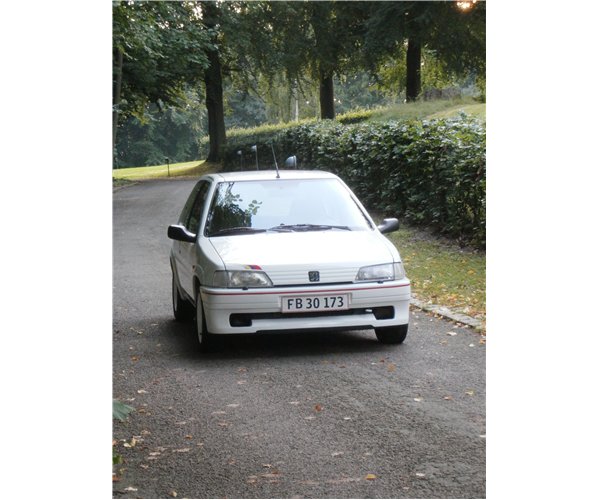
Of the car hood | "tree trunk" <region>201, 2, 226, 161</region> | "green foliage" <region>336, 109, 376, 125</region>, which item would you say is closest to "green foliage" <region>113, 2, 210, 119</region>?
"tree trunk" <region>201, 2, 226, 161</region>

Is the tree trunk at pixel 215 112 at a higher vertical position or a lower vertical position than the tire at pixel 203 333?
higher

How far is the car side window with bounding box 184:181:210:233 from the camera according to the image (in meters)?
9.79

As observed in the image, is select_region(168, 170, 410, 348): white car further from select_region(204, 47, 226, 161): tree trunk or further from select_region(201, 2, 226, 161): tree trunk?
select_region(204, 47, 226, 161): tree trunk

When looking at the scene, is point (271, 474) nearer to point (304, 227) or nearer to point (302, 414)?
point (302, 414)

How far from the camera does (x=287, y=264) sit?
8359 mm

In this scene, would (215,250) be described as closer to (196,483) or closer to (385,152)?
(196,483)

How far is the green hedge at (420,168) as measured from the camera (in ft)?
52.7

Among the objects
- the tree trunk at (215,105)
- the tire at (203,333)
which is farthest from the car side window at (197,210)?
the tree trunk at (215,105)

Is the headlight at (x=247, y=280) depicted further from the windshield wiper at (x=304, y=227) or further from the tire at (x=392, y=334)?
the tire at (x=392, y=334)

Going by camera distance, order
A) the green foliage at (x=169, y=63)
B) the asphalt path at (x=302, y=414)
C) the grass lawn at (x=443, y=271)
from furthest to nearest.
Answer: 1. the green foliage at (x=169, y=63)
2. the grass lawn at (x=443, y=271)
3. the asphalt path at (x=302, y=414)

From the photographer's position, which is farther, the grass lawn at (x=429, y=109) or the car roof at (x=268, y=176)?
the grass lawn at (x=429, y=109)

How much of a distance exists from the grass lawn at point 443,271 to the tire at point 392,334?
1470 millimetres

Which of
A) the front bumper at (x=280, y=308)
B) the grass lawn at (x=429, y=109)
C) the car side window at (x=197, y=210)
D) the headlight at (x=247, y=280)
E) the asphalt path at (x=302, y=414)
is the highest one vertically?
the grass lawn at (x=429, y=109)

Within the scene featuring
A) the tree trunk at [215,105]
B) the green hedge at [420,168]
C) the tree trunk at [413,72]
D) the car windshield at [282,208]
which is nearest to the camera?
the car windshield at [282,208]
